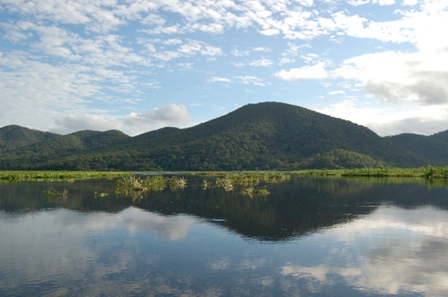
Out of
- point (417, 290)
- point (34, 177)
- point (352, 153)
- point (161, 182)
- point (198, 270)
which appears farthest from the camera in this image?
point (352, 153)

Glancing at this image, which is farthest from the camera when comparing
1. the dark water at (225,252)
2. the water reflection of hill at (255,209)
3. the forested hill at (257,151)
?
the forested hill at (257,151)

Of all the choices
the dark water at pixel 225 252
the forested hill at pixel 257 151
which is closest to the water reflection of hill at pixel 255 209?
the dark water at pixel 225 252

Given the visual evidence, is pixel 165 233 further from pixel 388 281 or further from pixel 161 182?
pixel 161 182

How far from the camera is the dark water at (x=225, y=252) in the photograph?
13406mm

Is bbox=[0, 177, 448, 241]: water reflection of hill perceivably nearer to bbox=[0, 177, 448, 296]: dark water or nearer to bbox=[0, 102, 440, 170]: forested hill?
bbox=[0, 177, 448, 296]: dark water

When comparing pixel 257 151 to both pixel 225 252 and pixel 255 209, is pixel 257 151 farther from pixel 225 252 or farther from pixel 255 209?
pixel 225 252

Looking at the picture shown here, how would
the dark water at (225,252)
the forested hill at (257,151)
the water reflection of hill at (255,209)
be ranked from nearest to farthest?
the dark water at (225,252) < the water reflection of hill at (255,209) < the forested hill at (257,151)

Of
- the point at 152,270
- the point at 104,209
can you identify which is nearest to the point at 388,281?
the point at 152,270

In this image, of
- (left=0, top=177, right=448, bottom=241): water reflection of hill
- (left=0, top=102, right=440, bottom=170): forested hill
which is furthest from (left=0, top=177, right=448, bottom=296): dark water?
(left=0, top=102, right=440, bottom=170): forested hill

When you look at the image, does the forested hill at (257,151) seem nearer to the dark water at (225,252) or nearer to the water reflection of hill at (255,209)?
the water reflection of hill at (255,209)

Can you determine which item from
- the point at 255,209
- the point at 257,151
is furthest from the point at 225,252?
the point at 257,151

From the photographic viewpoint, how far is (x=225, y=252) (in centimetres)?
1844

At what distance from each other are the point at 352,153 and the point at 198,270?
15122cm

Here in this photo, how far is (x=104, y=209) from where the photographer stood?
3450cm
